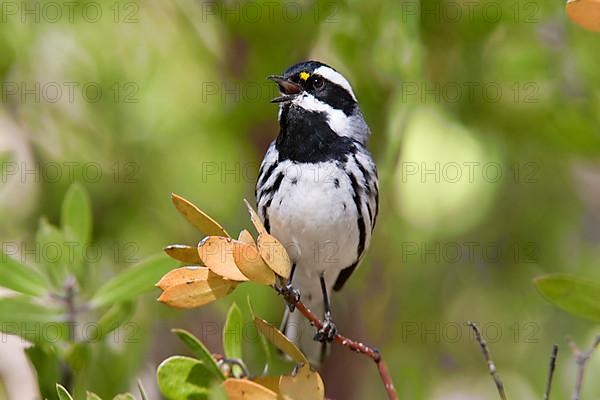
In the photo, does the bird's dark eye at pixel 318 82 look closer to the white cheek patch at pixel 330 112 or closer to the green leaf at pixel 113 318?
the white cheek patch at pixel 330 112

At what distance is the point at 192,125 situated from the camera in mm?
3762

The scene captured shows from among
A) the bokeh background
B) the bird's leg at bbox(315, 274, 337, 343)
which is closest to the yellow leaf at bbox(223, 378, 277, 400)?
the bird's leg at bbox(315, 274, 337, 343)

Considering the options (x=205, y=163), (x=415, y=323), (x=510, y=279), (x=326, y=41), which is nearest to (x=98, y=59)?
(x=205, y=163)

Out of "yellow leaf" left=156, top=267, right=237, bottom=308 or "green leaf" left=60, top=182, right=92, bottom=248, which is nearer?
"yellow leaf" left=156, top=267, right=237, bottom=308

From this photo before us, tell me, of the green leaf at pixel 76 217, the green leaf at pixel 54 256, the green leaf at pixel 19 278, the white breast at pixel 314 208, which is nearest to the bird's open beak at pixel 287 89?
the white breast at pixel 314 208

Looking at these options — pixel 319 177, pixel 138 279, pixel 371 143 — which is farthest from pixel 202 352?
pixel 371 143

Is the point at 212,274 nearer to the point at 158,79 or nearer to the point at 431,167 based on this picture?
the point at 431,167

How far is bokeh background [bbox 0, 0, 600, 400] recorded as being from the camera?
356cm

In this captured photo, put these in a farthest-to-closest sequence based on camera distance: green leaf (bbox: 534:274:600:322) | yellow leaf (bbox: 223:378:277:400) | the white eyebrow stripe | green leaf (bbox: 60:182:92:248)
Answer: the white eyebrow stripe
green leaf (bbox: 60:182:92:248)
green leaf (bbox: 534:274:600:322)
yellow leaf (bbox: 223:378:277:400)

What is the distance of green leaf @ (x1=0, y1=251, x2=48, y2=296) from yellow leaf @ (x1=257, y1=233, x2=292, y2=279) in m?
0.76

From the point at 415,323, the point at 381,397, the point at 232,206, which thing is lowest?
the point at 381,397

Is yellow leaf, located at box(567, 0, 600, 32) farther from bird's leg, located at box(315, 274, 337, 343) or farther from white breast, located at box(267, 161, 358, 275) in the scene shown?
white breast, located at box(267, 161, 358, 275)

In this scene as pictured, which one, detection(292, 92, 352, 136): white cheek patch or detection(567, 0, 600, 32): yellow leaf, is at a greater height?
detection(567, 0, 600, 32): yellow leaf

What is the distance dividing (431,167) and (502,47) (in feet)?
2.03
